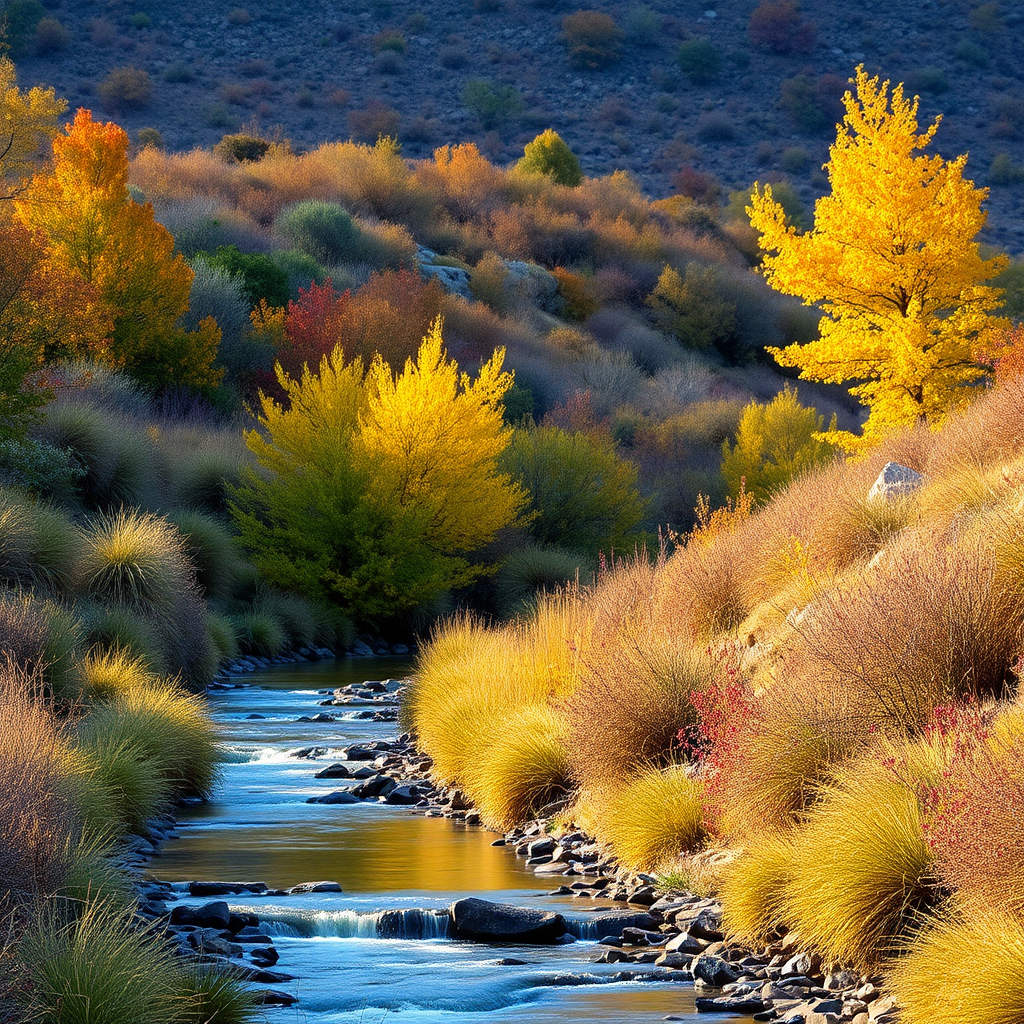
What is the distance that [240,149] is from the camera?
60.4m

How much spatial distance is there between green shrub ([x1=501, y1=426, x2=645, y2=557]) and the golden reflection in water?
69.4ft

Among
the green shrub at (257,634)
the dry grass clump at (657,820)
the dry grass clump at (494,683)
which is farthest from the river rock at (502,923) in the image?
the green shrub at (257,634)

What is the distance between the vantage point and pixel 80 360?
2847 cm

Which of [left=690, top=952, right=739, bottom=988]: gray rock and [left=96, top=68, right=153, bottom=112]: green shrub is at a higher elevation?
[left=96, top=68, right=153, bottom=112]: green shrub

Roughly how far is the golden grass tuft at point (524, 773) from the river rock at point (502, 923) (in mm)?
3050

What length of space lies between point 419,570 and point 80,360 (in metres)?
8.23

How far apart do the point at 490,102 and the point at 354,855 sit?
224ft

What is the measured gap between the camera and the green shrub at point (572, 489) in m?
33.0

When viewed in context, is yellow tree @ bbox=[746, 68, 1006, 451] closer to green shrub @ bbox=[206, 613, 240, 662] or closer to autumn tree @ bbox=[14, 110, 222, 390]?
green shrub @ bbox=[206, 613, 240, 662]

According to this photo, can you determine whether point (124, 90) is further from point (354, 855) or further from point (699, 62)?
point (354, 855)

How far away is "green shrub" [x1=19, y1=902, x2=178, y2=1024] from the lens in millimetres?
5668

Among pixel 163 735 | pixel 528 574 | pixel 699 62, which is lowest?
pixel 528 574

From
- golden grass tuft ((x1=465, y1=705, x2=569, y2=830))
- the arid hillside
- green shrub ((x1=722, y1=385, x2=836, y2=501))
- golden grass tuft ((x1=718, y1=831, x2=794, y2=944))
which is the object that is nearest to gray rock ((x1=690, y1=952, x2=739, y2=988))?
golden grass tuft ((x1=718, y1=831, x2=794, y2=944))

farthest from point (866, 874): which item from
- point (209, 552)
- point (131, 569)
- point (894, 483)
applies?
point (209, 552)
